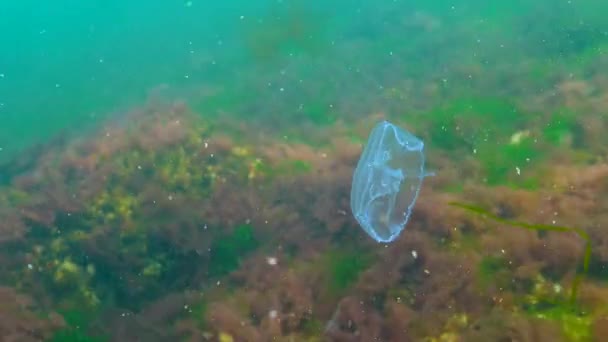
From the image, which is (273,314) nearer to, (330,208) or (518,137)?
(330,208)

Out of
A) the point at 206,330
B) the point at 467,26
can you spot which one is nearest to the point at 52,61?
the point at 467,26

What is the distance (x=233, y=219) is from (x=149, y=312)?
1789mm

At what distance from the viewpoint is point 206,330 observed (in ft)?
17.3

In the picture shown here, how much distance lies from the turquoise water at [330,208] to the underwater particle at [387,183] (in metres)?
0.28

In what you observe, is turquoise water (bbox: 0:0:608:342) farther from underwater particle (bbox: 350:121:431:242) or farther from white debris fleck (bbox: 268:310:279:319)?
underwater particle (bbox: 350:121:431:242)

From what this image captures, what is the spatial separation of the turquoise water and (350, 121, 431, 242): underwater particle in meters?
0.28

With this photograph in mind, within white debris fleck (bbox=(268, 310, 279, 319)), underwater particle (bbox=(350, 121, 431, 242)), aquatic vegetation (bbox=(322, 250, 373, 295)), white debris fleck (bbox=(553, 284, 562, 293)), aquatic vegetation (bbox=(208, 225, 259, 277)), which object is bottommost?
aquatic vegetation (bbox=(208, 225, 259, 277))

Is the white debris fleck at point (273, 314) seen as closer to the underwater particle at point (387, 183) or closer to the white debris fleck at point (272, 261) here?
the white debris fleck at point (272, 261)

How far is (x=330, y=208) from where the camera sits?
A: 6566 millimetres

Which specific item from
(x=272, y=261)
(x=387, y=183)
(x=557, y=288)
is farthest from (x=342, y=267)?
(x=557, y=288)

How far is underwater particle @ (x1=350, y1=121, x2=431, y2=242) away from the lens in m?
5.50

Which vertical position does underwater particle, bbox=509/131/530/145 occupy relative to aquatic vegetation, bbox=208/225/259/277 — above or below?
below

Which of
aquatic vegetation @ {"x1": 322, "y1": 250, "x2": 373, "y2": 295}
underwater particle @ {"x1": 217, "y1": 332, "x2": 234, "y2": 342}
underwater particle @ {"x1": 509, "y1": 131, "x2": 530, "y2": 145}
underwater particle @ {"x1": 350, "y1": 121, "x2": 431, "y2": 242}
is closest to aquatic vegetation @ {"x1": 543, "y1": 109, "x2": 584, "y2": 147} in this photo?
underwater particle @ {"x1": 509, "y1": 131, "x2": 530, "y2": 145}

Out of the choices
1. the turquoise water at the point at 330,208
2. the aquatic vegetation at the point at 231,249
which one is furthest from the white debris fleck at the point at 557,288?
the aquatic vegetation at the point at 231,249
